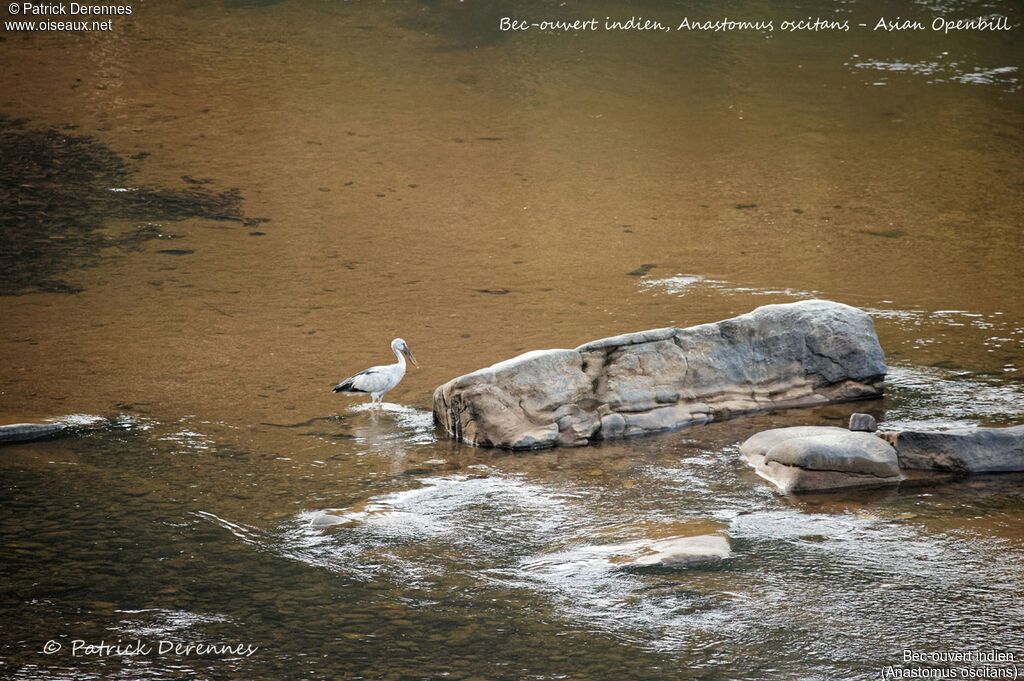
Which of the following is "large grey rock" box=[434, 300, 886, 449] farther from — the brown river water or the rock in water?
the rock in water

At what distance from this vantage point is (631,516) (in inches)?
237

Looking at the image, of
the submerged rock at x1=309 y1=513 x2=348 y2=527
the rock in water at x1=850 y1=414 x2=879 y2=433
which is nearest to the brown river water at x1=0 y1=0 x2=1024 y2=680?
the submerged rock at x1=309 y1=513 x2=348 y2=527

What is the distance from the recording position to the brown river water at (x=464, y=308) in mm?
4938

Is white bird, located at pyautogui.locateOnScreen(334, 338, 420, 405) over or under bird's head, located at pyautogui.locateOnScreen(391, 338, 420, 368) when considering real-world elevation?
under

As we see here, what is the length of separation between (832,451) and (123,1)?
15.9m

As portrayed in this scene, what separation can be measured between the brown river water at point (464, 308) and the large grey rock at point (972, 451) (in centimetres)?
28

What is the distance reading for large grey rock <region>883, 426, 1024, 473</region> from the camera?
644 centimetres

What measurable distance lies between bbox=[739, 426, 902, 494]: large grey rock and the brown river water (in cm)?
16

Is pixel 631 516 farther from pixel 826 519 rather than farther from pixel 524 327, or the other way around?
pixel 524 327

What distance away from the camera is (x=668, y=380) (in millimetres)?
7555

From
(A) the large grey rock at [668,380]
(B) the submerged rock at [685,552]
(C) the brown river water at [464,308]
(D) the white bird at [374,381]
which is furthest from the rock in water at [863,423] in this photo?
(D) the white bird at [374,381]

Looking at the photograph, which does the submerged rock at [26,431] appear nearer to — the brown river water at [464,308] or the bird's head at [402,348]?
the brown river water at [464,308]

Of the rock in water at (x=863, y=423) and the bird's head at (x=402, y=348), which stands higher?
the bird's head at (x=402, y=348)

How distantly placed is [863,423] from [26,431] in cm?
544
